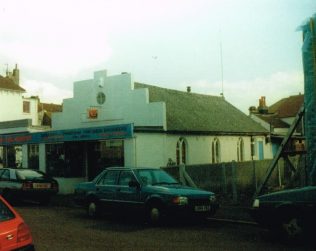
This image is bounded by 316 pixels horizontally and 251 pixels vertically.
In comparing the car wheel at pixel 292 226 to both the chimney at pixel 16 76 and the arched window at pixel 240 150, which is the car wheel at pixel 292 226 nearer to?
the arched window at pixel 240 150

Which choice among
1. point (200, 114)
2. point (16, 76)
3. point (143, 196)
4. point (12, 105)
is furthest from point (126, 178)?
point (16, 76)

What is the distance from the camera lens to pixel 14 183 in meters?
18.6

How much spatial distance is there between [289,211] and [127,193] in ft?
17.0

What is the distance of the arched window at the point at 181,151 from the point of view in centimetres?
2566

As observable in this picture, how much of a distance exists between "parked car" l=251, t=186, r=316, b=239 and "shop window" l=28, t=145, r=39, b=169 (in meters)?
18.3

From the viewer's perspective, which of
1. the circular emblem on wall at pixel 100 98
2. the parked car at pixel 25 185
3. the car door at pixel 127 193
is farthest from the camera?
the circular emblem on wall at pixel 100 98

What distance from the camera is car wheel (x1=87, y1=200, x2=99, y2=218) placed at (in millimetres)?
14005

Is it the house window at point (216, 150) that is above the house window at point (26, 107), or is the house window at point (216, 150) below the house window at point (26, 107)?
below

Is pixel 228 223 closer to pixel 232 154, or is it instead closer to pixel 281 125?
pixel 232 154

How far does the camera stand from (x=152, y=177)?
43.9ft

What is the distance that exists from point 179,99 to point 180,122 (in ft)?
16.6

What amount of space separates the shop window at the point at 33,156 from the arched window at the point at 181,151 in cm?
791

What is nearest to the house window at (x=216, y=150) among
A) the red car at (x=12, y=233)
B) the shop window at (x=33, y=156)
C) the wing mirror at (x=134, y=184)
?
the shop window at (x=33, y=156)

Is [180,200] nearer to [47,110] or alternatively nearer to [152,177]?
[152,177]
